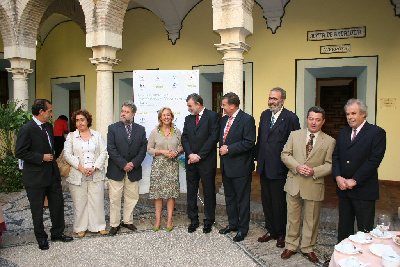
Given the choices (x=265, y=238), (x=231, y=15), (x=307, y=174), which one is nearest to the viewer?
(x=307, y=174)

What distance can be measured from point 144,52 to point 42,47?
4.14 m

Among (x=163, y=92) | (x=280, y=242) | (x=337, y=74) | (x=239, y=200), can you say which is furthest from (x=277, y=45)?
(x=280, y=242)

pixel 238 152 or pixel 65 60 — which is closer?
pixel 238 152

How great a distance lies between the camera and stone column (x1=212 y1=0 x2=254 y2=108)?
5566 mm

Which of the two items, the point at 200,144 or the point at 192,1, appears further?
the point at 192,1

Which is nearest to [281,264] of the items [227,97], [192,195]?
[192,195]

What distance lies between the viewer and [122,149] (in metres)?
4.98

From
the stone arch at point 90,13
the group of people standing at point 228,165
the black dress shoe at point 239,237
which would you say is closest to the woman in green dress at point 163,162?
the group of people standing at point 228,165

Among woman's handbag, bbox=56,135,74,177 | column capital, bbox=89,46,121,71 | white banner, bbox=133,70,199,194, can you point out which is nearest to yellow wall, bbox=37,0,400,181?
column capital, bbox=89,46,121,71

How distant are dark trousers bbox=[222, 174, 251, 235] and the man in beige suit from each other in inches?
25.2

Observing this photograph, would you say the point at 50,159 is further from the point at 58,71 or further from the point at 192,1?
the point at 58,71

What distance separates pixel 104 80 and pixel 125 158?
2.74 m

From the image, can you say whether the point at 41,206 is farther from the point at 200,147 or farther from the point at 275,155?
the point at 275,155

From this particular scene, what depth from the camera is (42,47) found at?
1238cm
